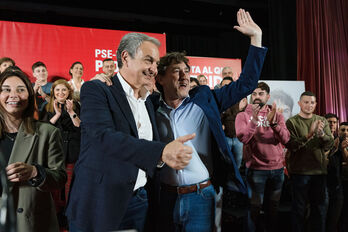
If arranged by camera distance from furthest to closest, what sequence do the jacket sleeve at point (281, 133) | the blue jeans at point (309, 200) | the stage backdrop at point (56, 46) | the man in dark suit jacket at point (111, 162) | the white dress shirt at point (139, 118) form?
the stage backdrop at point (56, 46) → the blue jeans at point (309, 200) → the jacket sleeve at point (281, 133) → the white dress shirt at point (139, 118) → the man in dark suit jacket at point (111, 162)

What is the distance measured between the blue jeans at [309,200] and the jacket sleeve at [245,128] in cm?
81

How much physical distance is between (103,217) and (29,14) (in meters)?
7.57

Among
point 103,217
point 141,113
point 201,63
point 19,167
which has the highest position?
point 201,63

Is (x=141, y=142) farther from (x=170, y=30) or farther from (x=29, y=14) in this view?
(x=170, y=30)

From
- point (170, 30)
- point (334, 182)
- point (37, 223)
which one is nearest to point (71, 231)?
point (37, 223)

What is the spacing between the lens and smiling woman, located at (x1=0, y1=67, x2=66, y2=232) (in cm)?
173

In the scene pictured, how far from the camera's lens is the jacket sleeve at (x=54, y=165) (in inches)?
69.4

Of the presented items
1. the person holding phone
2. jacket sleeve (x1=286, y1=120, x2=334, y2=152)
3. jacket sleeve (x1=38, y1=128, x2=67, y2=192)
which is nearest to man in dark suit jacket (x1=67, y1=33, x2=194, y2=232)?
jacket sleeve (x1=38, y1=128, x2=67, y2=192)

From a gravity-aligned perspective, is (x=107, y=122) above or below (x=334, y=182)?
above

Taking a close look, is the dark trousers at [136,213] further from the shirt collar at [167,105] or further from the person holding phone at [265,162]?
the person holding phone at [265,162]

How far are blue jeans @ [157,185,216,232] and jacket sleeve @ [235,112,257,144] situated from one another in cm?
140

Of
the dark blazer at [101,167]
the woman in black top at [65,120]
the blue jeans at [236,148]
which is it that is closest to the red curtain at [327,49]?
the blue jeans at [236,148]

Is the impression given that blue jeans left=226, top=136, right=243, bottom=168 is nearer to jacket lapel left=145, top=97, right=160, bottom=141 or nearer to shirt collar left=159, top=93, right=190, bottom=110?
shirt collar left=159, top=93, right=190, bottom=110

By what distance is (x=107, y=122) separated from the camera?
1.41m
